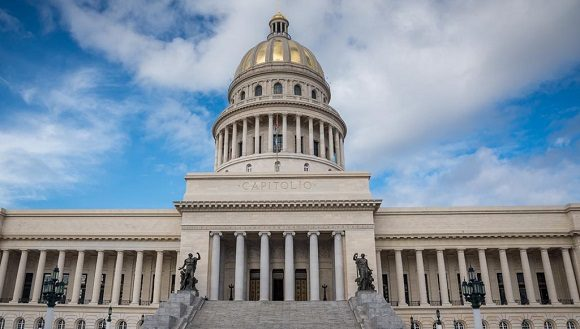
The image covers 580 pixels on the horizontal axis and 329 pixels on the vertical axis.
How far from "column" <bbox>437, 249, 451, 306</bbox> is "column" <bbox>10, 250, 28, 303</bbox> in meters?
36.4

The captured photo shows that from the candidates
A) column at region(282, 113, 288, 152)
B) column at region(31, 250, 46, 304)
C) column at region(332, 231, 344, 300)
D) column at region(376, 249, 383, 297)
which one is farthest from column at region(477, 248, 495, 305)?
column at region(31, 250, 46, 304)

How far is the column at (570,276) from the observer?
137ft

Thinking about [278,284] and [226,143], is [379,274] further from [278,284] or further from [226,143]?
[226,143]

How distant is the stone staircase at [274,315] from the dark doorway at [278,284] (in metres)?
8.03

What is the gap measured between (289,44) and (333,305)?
38.6 m

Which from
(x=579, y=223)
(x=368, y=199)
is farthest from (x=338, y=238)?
(x=579, y=223)

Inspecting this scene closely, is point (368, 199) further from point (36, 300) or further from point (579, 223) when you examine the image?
point (36, 300)

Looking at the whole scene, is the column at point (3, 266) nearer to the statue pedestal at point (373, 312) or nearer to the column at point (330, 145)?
the statue pedestal at point (373, 312)

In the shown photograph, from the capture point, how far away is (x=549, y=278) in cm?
4253

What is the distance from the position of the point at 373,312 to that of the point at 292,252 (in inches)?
452

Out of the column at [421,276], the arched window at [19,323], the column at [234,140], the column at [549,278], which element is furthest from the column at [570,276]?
the arched window at [19,323]

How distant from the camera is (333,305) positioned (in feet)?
112

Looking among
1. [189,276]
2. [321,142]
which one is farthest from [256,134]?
[189,276]

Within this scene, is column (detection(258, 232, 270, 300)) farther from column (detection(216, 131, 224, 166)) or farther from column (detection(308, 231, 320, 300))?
column (detection(216, 131, 224, 166))
